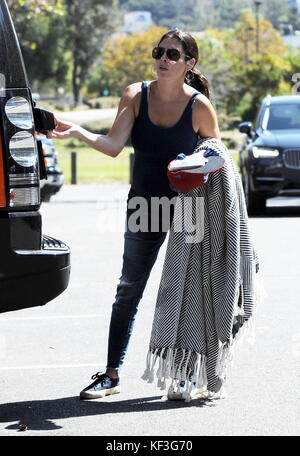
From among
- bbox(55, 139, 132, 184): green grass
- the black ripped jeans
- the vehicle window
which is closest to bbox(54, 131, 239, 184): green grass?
bbox(55, 139, 132, 184): green grass

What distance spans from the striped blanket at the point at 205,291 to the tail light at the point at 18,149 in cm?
91

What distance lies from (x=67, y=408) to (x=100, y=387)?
306 millimetres

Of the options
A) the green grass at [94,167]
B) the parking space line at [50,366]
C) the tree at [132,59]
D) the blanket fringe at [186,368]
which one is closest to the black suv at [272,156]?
the parking space line at [50,366]

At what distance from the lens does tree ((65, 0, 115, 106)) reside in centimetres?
10550

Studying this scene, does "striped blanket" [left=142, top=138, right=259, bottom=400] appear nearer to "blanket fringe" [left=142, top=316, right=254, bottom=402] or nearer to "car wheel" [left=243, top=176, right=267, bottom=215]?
"blanket fringe" [left=142, top=316, right=254, bottom=402]

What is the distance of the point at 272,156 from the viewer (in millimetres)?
17703

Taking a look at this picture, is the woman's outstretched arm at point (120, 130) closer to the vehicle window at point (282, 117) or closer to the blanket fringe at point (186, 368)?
the blanket fringe at point (186, 368)

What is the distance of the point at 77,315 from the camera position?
8844mm

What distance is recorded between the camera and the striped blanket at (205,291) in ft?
19.9

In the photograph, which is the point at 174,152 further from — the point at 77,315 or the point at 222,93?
the point at 222,93

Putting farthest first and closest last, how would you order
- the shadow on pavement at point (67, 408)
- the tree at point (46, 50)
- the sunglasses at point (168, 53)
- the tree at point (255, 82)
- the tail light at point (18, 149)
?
the tree at point (46, 50) → the tree at point (255, 82) → the sunglasses at point (168, 53) → the shadow on pavement at point (67, 408) → the tail light at point (18, 149)

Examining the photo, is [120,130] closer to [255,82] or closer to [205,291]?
[205,291]

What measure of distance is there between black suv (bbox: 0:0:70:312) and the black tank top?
682 mm
